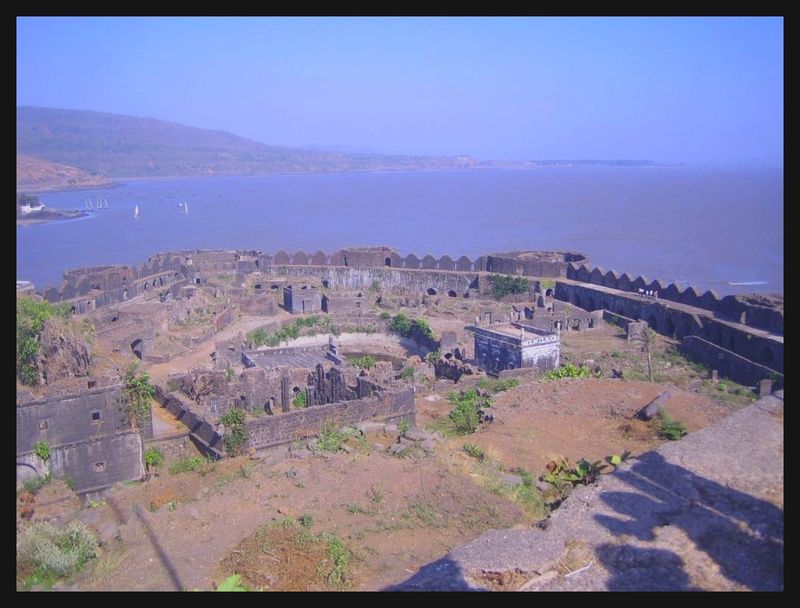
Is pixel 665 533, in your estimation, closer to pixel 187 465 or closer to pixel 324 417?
pixel 324 417

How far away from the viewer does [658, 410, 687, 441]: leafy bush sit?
1300 centimetres

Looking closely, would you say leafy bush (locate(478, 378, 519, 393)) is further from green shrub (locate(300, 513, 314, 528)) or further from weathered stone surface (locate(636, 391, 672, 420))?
green shrub (locate(300, 513, 314, 528))

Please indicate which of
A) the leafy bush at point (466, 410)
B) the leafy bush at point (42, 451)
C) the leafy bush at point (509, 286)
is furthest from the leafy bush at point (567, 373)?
the leafy bush at point (509, 286)

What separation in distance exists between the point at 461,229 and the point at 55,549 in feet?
254

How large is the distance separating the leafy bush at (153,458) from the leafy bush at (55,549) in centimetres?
560

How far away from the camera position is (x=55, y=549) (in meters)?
8.13

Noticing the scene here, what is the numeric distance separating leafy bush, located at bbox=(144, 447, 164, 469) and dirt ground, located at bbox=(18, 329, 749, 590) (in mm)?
1307

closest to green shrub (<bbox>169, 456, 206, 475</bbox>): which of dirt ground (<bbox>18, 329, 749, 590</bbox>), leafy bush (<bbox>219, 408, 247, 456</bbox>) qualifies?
dirt ground (<bbox>18, 329, 749, 590</bbox>)

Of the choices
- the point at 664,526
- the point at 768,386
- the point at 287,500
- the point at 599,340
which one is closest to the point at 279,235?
the point at 599,340

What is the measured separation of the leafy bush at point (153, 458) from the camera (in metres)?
14.4

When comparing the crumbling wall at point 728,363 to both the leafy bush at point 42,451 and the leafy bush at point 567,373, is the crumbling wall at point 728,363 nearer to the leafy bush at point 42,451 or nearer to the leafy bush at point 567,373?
the leafy bush at point 567,373
